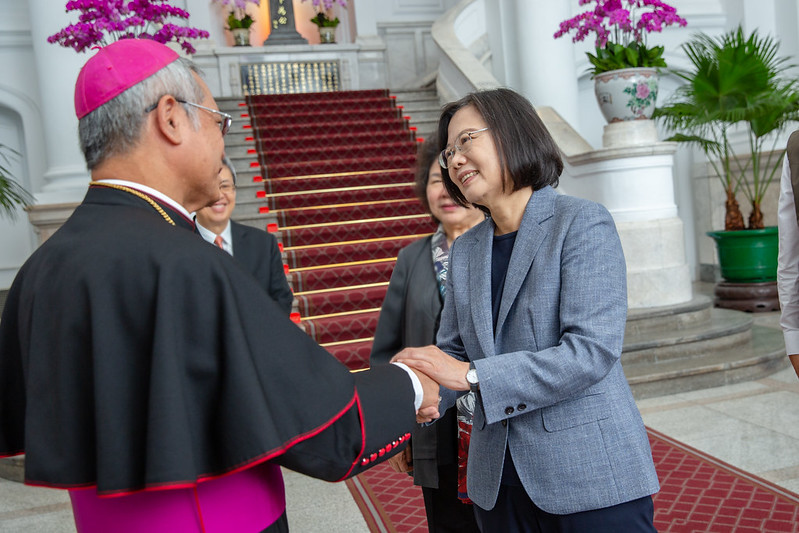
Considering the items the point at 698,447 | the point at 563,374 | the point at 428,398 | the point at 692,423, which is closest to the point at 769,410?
the point at 692,423

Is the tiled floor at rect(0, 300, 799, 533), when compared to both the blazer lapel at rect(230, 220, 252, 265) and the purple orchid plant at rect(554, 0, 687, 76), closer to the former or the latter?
the blazer lapel at rect(230, 220, 252, 265)

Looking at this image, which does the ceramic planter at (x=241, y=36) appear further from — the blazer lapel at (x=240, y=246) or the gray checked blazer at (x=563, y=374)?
the gray checked blazer at (x=563, y=374)

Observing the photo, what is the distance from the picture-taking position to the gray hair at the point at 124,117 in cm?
142

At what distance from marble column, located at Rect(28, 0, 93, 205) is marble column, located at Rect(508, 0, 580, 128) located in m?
4.87

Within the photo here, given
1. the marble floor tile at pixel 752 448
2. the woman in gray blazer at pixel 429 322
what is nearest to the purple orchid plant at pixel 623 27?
the marble floor tile at pixel 752 448

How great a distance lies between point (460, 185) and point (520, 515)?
84 centimetres

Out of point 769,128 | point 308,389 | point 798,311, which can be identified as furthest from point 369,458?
point 769,128

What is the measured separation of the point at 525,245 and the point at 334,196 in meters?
6.62

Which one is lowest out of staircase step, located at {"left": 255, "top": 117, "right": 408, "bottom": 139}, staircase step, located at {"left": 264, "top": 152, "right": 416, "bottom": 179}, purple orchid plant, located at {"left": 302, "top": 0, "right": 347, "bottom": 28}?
staircase step, located at {"left": 264, "top": 152, "right": 416, "bottom": 179}

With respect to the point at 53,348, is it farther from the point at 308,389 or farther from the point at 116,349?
the point at 308,389

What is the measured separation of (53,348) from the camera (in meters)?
1.33

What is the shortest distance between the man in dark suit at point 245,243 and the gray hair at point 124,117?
2.21 meters

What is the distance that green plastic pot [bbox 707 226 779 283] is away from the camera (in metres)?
7.63

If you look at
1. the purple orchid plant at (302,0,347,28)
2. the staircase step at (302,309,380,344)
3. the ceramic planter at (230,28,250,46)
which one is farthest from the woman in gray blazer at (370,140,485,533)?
the purple orchid plant at (302,0,347,28)
